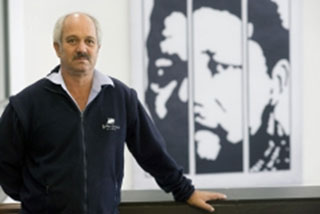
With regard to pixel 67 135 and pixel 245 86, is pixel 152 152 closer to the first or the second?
pixel 67 135

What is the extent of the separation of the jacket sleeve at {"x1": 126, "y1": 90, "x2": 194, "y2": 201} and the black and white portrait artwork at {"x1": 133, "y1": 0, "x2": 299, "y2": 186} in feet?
6.57

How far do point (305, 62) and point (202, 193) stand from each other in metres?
2.43

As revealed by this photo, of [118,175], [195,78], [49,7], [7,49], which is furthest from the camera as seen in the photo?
[195,78]

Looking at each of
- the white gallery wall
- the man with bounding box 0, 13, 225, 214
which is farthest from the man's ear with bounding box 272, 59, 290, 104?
the man with bounding box 0, 13, 225, 214

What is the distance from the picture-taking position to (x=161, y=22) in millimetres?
3434

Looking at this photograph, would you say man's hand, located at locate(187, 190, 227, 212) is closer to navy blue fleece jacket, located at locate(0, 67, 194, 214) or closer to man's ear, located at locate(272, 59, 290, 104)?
navy blue fleece jacket, located at locate(0, 67, 194, 214)

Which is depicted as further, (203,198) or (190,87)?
(190,87)

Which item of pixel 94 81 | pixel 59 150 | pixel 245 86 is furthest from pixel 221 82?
pixel 59 150

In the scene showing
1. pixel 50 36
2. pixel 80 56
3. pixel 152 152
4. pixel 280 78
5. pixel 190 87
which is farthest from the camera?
pixel 280 78

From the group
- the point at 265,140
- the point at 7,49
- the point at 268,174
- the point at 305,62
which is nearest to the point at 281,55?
the point at 305,62

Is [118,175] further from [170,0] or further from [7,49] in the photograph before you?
[170,0]

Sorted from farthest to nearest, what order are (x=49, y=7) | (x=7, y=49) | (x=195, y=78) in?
(x=195, y=78), (x=49, y=7), (x=7, y=49)

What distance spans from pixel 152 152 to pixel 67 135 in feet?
0.86

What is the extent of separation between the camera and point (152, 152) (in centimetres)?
145
